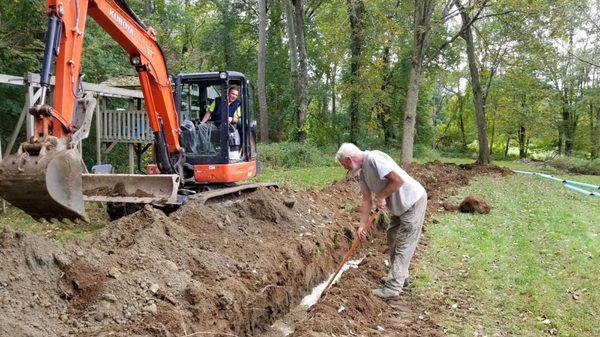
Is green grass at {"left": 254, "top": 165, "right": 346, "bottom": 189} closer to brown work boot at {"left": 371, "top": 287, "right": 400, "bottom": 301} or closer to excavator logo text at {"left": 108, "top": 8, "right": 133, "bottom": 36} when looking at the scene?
excavator logo text at {"left": 108, "top": 8, "right": 133, "bottom": 36}

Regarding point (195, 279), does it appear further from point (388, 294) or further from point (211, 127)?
point (211, 127)

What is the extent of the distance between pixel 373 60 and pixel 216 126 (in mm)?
18126

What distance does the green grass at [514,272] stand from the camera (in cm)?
499

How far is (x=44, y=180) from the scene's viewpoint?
4.43 meters

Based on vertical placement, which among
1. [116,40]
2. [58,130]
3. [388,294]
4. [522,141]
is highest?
[116,40]

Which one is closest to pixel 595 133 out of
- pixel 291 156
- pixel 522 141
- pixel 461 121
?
pixel 522 141

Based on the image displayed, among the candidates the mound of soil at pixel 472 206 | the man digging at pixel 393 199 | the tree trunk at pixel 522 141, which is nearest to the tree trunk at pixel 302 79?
the mound of soil at pixel 472 206

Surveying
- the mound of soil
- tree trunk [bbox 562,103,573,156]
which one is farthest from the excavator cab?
tree trunk [bbox 562,103,573,156]

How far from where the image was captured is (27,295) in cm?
389

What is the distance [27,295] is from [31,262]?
1.19 ft

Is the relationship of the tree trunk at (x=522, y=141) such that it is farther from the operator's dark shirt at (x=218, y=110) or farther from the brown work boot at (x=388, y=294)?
the brown work boot at (x=388, y=294)

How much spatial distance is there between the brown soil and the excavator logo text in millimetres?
2466

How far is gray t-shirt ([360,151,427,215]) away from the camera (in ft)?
17.4

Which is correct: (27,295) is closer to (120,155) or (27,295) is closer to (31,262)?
(31,262)
